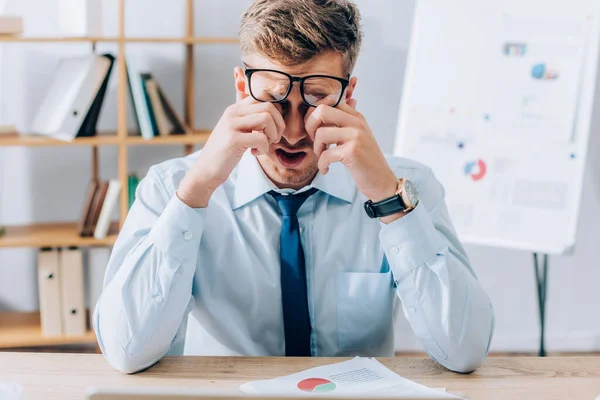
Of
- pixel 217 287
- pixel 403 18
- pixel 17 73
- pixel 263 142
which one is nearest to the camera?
pixel 263 142

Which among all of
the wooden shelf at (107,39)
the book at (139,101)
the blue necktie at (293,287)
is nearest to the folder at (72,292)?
the book at (139,101)

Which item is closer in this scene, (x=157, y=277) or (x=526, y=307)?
(x=157, y=277)

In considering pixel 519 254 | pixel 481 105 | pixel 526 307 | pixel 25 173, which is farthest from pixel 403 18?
pixel 25 173

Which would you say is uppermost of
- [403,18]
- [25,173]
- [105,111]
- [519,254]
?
[403,18]

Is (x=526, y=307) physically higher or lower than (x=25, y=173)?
lower

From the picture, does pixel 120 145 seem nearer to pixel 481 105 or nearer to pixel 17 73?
pixel 17 73

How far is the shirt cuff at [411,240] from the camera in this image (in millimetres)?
1291

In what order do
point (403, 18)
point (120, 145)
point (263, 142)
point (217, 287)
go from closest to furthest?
point (263, 142)
point (217, 287)
point (120, 145)
point (403, 18)

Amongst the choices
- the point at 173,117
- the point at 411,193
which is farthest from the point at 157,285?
the point at 173,117

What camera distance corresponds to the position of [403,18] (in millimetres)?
3072

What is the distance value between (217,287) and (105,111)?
1.66 metres

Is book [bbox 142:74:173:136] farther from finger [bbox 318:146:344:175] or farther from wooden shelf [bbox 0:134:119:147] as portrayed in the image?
finger [bbox 318:146:344:175]

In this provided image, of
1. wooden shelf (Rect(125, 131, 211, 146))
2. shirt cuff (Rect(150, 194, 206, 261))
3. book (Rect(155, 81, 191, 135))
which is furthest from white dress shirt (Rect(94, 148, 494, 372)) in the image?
book (Rect(155, 81, 191, 135))

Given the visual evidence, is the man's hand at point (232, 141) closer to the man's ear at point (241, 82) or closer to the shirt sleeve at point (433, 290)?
the man's ear at point (241, 82)
